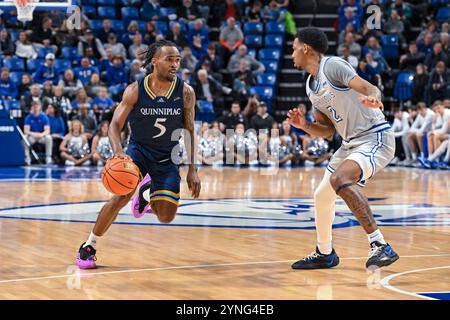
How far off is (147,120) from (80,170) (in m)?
10.9

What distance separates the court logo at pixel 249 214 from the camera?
978 cm

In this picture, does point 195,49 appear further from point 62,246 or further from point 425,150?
point 62,246

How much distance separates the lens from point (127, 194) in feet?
22.8

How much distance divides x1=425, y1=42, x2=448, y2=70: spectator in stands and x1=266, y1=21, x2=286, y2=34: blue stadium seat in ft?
13.2

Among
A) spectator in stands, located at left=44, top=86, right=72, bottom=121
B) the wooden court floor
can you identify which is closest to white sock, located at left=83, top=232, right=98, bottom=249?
the wooden court floor

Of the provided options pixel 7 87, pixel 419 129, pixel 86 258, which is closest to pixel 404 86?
pixel 419 129

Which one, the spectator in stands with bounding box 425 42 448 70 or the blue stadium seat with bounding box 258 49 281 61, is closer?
the spectator in stands with bounding box 425 42 448 70

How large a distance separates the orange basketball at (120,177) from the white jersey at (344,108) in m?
1.53

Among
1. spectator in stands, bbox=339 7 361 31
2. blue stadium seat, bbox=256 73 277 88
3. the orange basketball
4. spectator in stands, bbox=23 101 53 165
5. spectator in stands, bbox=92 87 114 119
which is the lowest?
spectator in stands, bbox=23 101 53 165

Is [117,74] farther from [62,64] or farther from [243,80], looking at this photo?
[243,80]

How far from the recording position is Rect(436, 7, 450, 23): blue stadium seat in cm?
2314

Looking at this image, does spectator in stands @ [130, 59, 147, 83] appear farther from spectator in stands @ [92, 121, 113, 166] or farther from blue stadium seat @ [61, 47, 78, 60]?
spectator in stands @ [92, 121, 113, 166]

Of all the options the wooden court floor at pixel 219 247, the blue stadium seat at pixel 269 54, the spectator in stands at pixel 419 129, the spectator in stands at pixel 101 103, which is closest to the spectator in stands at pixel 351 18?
the blue stadium seat at pixel 269 54

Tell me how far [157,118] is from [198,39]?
51.3 ft
